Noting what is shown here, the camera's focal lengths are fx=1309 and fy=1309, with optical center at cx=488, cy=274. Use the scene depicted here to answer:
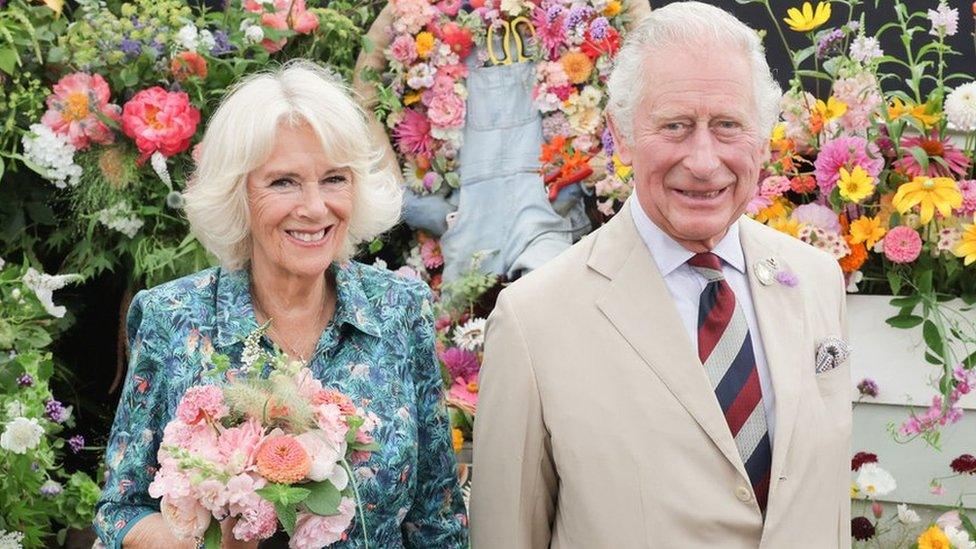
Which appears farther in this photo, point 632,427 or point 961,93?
point 961,93

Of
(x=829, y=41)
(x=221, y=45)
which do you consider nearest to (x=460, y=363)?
(x=221, y=45)

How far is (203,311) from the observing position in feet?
8.32

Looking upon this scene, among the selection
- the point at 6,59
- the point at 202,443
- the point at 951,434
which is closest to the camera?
the point at 202,443

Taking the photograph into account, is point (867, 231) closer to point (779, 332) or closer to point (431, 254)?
point (779, 332)

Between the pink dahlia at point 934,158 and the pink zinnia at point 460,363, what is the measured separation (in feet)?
4.39

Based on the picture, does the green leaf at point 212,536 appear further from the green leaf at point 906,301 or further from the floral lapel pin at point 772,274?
the green leaf at point 906,301

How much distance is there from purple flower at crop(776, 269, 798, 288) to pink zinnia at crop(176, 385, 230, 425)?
104 cm

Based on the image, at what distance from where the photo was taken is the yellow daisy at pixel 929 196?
3.42m

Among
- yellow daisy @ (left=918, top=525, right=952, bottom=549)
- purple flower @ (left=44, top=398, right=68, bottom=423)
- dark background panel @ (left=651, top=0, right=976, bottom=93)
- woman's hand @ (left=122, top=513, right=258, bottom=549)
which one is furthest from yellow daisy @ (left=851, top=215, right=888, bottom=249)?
purple flower @ (left=44, top=398, right=68, bottom=423)

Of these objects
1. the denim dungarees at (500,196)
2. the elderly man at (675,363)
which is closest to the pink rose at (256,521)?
the elderly man at (675,363)

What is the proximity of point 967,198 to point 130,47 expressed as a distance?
2.54 meters

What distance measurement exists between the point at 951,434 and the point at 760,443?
1.40m

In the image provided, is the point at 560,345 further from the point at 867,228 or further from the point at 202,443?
the point at 867,228

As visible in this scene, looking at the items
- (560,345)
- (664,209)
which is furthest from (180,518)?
(664,209)
